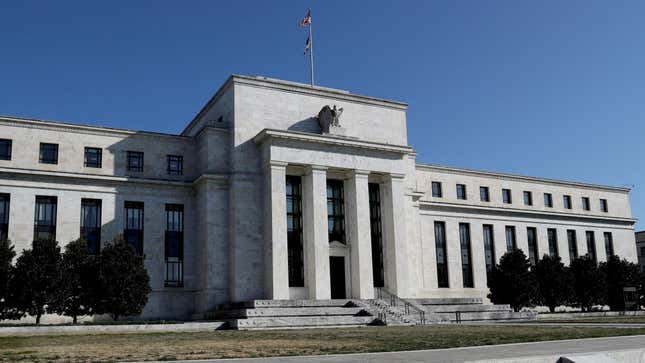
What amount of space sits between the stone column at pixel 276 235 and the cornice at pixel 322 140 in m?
2.06

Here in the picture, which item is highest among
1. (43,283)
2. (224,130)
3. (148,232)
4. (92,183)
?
(224,130)

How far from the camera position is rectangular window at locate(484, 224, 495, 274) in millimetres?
63625

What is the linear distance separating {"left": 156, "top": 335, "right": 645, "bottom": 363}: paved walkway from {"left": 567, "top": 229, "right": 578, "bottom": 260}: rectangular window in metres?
54.7

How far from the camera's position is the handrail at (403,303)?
136 ft

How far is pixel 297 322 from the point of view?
123 feet

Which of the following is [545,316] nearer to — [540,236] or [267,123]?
[540,236]

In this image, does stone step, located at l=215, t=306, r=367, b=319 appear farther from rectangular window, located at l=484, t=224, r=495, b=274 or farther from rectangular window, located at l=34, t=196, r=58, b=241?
rectangular window, located at l=484, t=224, r=495, b=274

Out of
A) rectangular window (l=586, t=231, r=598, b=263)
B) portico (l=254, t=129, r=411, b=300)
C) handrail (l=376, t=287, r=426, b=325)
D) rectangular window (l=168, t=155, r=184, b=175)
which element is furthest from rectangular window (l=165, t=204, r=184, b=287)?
rectangular window (l=586, t=231, r=598, b=263)

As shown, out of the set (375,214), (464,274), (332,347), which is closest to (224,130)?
(375,214)

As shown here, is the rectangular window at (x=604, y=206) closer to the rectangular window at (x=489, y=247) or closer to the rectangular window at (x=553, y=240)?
the rectangular window at (x=553, y=240)

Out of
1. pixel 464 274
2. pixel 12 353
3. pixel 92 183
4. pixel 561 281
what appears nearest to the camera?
pixel 12 353

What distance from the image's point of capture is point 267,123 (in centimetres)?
4934

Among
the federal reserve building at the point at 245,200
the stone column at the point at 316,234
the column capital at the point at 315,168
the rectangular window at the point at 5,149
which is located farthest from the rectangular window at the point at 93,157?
the stone column at the point at 316,234

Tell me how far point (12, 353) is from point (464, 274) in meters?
49.3
